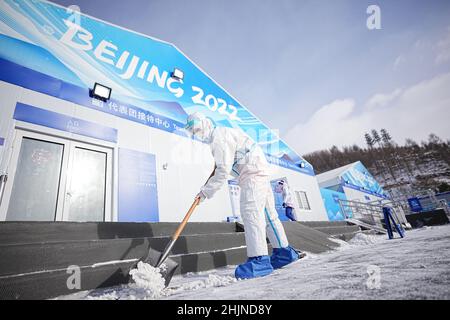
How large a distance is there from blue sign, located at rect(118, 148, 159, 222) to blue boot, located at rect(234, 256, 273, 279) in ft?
10.7

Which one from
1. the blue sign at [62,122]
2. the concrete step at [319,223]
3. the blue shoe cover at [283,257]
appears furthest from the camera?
the concrete step at [319,223]

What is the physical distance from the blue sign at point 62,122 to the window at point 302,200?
8250mm

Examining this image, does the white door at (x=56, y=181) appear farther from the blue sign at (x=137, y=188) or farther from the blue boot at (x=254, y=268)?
the blue boot at (x=254, y=268)

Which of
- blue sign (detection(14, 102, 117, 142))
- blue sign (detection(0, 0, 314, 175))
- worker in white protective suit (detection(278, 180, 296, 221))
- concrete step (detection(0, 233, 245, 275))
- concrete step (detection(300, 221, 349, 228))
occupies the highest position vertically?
blue sign (detection(0, 0, 314, 175))

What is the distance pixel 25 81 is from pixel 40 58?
0.69 m

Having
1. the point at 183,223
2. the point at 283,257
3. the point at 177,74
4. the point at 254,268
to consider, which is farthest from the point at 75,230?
Answer: the point at 177,74

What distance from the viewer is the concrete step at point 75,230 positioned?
2.20 m

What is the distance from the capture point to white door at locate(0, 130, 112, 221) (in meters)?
3.61

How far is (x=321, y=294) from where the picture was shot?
1.09 m

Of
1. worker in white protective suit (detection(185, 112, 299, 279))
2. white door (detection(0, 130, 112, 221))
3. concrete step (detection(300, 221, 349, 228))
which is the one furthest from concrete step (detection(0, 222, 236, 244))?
concrete step (detection(300, 221, 349, 228))

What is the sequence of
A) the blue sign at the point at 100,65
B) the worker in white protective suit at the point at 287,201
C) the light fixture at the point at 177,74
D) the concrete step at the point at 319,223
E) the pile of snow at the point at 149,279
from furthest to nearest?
the worker in white protective suit at the point at 287,201 < the light fixture at the point at 177,74 < the concrete step at the point at 319,223 < the blue sign at the point at 100,65 < the pile of snow at the point at 149,279
